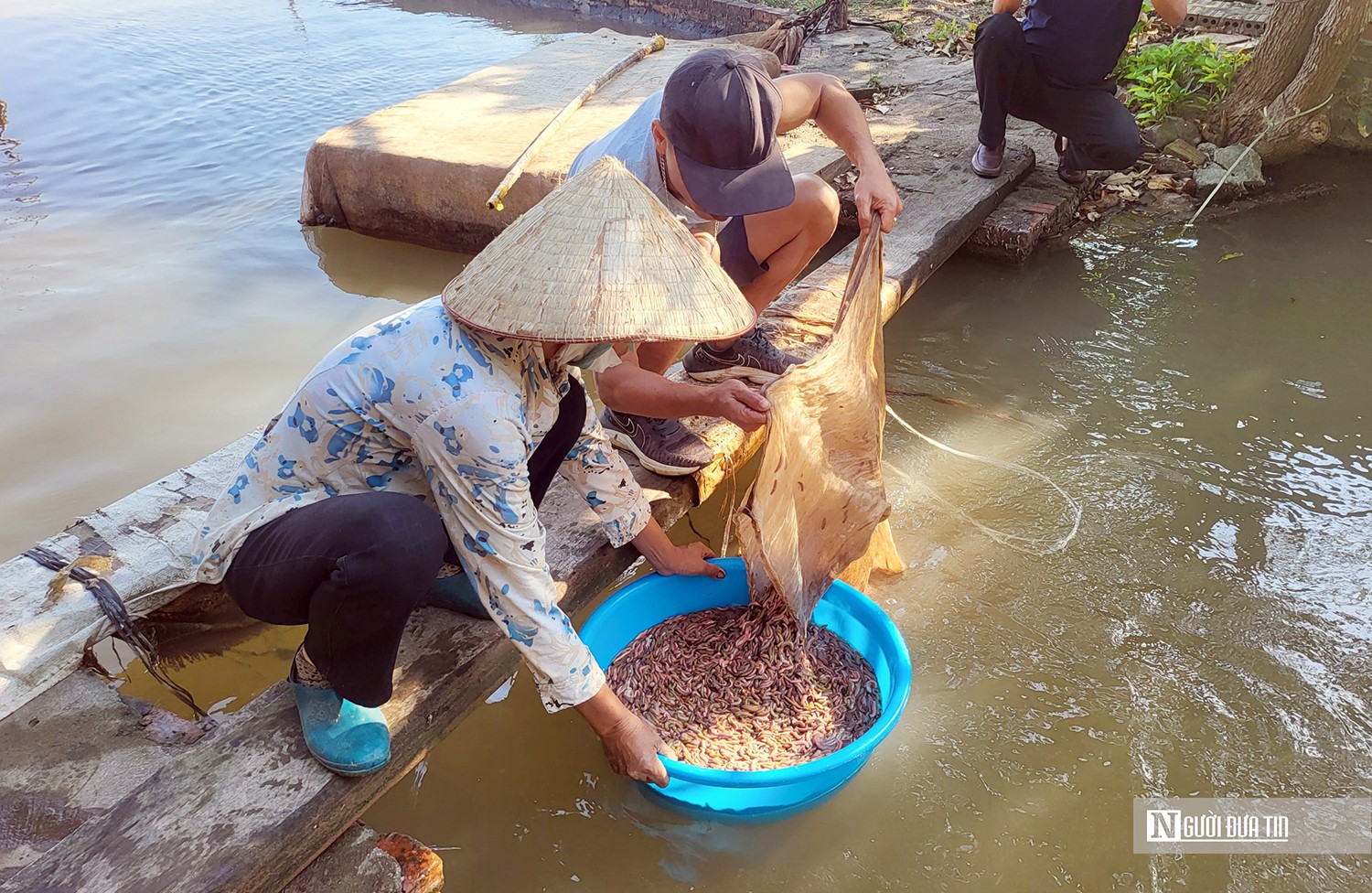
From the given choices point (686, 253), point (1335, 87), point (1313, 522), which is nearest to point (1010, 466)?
point (1313, 522)

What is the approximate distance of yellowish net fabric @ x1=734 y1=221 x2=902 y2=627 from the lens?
211 cm

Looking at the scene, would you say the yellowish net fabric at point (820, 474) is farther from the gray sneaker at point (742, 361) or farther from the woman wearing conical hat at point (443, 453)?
the woman wearing conical hat at point (443, 453)

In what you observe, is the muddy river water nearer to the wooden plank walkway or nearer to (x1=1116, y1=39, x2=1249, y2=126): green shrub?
the wooden plank walkway

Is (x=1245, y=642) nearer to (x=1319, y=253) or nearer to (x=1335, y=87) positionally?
(x=1319, y=253)

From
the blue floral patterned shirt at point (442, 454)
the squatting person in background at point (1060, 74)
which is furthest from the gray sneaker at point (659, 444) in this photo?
the squatting person in background at point (1060, 74)

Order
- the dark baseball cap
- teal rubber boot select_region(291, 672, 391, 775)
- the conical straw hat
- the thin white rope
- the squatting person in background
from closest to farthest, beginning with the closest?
the conical straw hat, teal rubber boot select_region(291, 672, 391, 775), the dark baseball cap, the thin white rope, the squatting person in background

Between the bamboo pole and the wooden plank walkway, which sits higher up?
the bamboo pole

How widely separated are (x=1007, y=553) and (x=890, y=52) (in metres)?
5.20

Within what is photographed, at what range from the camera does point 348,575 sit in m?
1.52

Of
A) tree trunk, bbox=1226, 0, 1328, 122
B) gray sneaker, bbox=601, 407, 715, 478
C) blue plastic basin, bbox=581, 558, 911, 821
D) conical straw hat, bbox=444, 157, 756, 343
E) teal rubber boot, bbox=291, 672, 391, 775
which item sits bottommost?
blue plastic basin, bbox=581, 558, 911, 821

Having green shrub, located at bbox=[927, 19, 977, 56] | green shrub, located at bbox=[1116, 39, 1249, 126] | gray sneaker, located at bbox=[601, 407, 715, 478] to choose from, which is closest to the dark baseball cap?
gray sneaker, located at bbox=[601, 407, 715, 478]

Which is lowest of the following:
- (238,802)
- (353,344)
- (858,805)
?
(858,805)

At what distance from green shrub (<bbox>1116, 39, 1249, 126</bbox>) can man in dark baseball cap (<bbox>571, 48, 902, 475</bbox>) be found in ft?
10.9

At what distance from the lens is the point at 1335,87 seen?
16.1 feet
